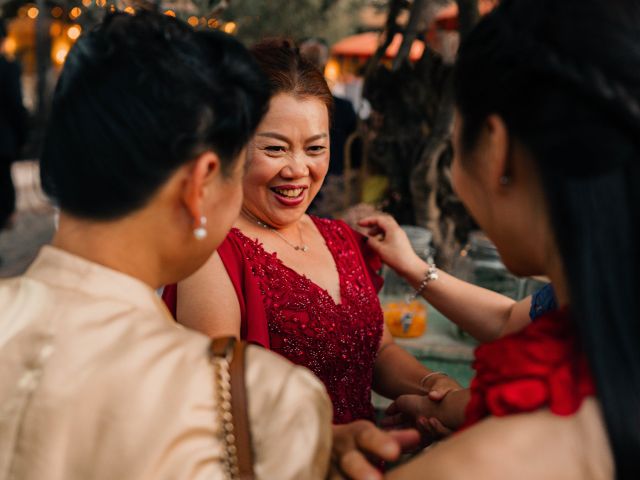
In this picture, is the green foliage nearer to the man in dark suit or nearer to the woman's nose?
the man in dark suit

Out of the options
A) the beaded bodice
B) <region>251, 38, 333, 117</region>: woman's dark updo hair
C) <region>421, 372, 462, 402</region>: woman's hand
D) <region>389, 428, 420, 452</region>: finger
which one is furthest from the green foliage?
<region>389, 428, 420, 452</region>: finger

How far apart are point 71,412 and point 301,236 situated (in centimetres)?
116

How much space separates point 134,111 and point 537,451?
2.50 feet

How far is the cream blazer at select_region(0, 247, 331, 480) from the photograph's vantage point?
0.99 m

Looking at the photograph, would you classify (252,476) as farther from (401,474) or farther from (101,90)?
(101,90)

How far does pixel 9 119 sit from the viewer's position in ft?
22.2

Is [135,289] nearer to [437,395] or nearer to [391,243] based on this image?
[437,395]

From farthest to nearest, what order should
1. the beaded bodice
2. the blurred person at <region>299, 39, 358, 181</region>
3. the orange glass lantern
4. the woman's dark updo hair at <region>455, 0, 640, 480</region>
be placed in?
1. the blurred person at <region>299, 39, 358, 181</region>
2. the orange glass lantern
3. the beaded bodice
4. the woman's dark updo hair at <region>455, 0, 640, 480</region>

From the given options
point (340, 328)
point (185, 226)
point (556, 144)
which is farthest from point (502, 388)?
point (340, 328)

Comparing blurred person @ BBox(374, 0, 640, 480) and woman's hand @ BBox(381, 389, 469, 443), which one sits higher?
blurred person @ BBox(374, 0, 640, 480)

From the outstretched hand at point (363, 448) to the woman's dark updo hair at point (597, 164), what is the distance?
36 cm

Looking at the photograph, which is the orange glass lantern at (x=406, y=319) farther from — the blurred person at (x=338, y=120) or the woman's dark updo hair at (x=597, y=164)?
the woman's dark updo hair at (x=597, y=164)

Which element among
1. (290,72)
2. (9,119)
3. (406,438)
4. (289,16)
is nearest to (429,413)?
(406,438)

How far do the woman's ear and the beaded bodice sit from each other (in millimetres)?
711
